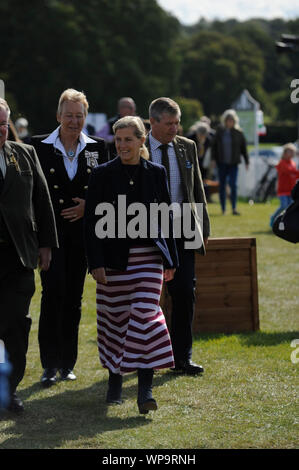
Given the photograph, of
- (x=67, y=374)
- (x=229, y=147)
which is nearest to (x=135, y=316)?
(x=67, y=374)

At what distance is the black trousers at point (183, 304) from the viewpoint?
724 centimetres

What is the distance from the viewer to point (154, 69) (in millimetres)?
63562

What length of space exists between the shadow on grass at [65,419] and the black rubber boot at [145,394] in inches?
2.7

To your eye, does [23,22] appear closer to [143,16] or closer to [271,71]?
[143,16]

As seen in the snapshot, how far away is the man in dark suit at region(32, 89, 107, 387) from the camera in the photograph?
6902 millimetres

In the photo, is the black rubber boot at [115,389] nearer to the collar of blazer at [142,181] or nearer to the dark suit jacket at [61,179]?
the dark suit jacket at [61,179]

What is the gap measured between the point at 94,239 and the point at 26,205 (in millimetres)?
511

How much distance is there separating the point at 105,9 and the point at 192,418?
2214 inches

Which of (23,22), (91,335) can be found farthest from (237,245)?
(23,22)

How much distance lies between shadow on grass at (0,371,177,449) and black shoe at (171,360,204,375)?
0.87 feet

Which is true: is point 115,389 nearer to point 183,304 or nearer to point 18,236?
point 183,304

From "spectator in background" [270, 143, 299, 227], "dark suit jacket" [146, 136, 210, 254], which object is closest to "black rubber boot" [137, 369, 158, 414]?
"dark suit jacket" [146, 136, 210, 254]

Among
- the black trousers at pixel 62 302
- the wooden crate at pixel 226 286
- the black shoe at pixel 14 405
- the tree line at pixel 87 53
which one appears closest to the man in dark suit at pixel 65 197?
the black trousers at pixel 62 302

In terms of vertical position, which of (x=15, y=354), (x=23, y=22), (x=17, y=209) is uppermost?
(x=23, y=22)
